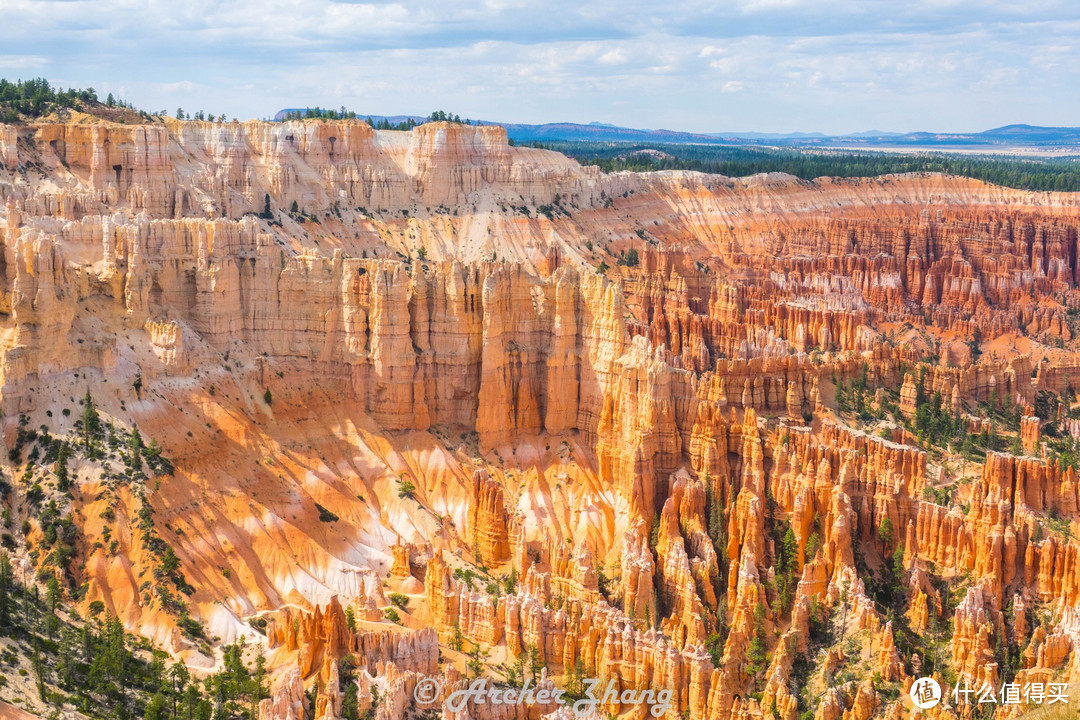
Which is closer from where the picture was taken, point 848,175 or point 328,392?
point 328,392

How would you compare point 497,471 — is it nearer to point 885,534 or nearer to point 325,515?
point 325,515

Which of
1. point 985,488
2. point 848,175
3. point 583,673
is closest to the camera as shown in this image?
point 583,673

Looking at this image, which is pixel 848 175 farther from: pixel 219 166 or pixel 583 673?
pixel 583 673

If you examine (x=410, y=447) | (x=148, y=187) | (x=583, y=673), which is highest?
(x=148, y=187)

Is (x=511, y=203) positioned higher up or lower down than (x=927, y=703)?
higher up

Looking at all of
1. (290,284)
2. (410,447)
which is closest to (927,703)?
(410,447)

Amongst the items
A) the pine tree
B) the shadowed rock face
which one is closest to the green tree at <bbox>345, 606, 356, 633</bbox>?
the shadowed rock face
